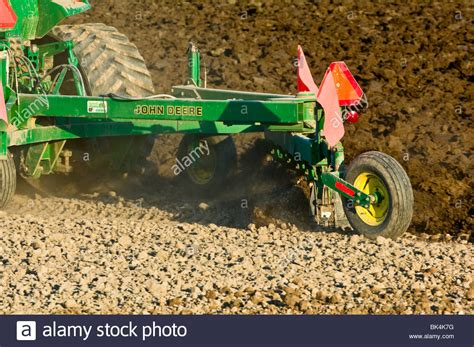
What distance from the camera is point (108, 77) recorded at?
34.6ft

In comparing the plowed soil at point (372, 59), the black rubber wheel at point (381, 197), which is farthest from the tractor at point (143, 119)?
the plowed soil at point (372, 59)

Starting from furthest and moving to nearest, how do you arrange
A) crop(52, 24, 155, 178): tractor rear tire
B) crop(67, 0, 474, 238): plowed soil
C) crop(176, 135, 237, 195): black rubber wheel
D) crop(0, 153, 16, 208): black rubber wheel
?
crop(52, 24, 155, 178): tractor rear tire → crop(176, 135, 237, 195): black rubber wheel → crop(67, 0, 474, 238): plowed soil → crop(0, 153, 16, 208): black rubber wheel

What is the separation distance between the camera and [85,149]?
10.5 meters

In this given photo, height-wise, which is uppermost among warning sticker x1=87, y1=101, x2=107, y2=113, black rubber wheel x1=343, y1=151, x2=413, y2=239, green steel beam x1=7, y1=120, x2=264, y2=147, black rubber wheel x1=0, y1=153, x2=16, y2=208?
warning sticker x1=87, y1=101, x2=107, y2=113

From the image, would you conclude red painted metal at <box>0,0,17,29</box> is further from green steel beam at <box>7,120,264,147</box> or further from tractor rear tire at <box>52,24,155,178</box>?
green steel beam at <box>7,120,264,147</box>

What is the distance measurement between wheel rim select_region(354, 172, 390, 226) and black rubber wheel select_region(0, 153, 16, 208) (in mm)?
3100

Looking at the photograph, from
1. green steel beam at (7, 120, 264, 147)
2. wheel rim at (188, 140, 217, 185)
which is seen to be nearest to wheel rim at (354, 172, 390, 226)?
green steel beam at (7, 120, 264, 147)

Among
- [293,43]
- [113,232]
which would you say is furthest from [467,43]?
[113,232]

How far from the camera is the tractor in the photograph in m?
8.30

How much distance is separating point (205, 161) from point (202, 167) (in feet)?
0.21

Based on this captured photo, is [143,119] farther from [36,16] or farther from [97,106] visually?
[36,16]

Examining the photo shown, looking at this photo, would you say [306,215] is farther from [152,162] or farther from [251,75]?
[251,75]

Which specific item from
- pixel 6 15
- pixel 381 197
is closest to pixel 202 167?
pixel 6 15

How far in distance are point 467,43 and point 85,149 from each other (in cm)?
508
